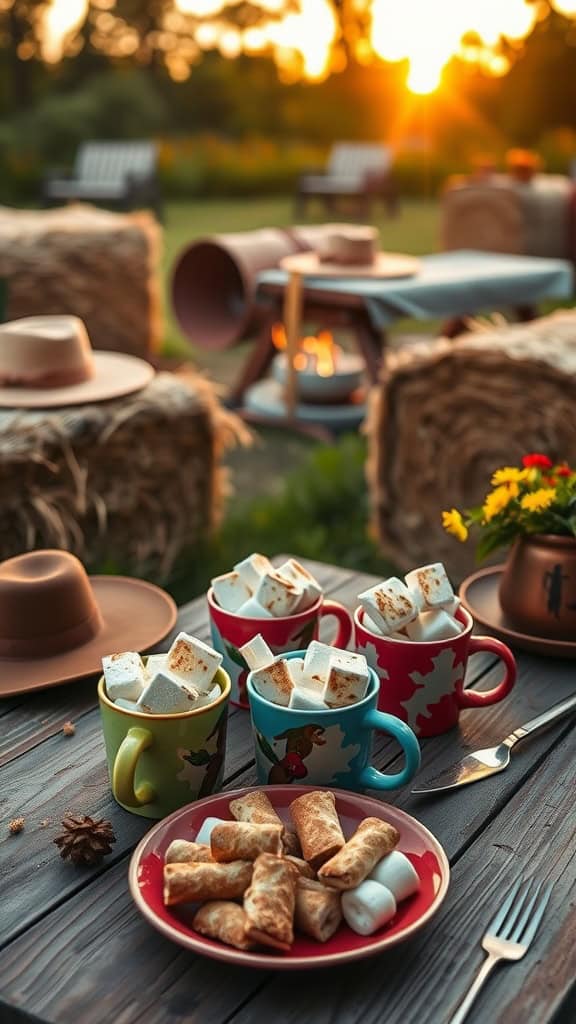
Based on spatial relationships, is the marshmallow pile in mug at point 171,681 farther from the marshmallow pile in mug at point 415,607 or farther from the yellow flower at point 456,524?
the yellow flower at point 456,524

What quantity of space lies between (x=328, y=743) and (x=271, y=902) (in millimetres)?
237

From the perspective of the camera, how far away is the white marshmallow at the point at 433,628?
136cm

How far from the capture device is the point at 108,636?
5.24ft

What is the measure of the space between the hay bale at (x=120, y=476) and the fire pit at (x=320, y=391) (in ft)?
6.13

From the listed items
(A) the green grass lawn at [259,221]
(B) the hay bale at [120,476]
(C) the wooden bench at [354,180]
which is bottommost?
(A) the green grass lawn at [259,221]

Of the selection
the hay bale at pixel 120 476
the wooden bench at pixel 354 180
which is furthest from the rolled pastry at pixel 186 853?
the wooden bench at pixel 354 180

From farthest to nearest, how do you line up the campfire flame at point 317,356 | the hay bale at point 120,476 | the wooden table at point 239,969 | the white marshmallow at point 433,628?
the campfire flame at point 317,356
the hay bale at point 120,476
the white marshmallow at point 433,628
the wooden table at point 239,969

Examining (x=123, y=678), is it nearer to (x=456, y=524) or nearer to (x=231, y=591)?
(x=231, y=591)

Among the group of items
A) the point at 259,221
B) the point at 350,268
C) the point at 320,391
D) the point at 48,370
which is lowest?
the point at 259,221

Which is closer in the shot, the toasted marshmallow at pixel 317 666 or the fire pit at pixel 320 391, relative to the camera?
the toasted marshmallow at pixel 317 666

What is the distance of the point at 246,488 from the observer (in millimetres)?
4645

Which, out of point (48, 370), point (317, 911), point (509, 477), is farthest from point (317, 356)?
point (317, 911)

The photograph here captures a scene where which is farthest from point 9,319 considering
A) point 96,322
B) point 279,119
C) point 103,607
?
point 279,119

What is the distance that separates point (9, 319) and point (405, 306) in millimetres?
1917
